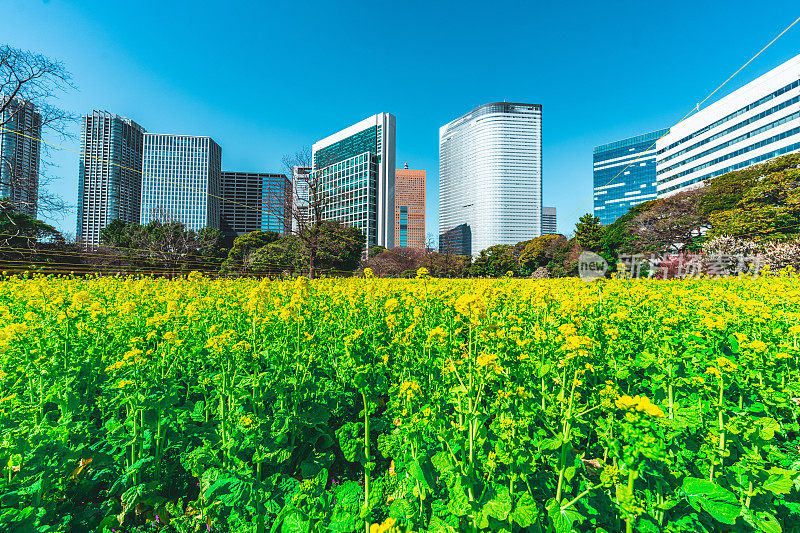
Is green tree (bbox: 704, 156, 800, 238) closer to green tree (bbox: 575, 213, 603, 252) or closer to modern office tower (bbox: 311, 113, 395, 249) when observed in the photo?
green tree (bbox: 575, 213, 603, 252)

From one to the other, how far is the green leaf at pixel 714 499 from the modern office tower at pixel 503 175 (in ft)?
369

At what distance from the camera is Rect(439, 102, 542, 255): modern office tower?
116 m

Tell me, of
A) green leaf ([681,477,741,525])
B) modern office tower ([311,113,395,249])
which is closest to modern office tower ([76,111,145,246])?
modern office tower ([311,113,395,249])

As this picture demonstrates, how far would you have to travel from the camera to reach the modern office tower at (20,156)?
547 inches

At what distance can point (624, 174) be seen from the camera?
14000 cm

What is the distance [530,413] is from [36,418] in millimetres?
3186

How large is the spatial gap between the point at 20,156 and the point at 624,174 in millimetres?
173121

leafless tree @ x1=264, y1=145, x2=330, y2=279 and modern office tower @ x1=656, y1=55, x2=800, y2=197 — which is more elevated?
modern office tower @ x1=656, y1=55, x2=800, y2=197

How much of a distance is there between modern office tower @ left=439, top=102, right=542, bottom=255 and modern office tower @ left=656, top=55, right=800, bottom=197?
4281cm

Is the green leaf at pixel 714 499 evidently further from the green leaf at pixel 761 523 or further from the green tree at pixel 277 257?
the green tree at pixel 277 257

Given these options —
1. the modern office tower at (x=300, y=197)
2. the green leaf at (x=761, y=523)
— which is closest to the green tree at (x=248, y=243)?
the modern office tower at (x=300, y=197)

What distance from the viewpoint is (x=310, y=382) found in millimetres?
2580

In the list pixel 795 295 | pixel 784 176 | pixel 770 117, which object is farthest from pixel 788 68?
pixel 795 295

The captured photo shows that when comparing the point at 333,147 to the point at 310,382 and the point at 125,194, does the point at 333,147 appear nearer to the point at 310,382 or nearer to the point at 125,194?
the point at 125,194
